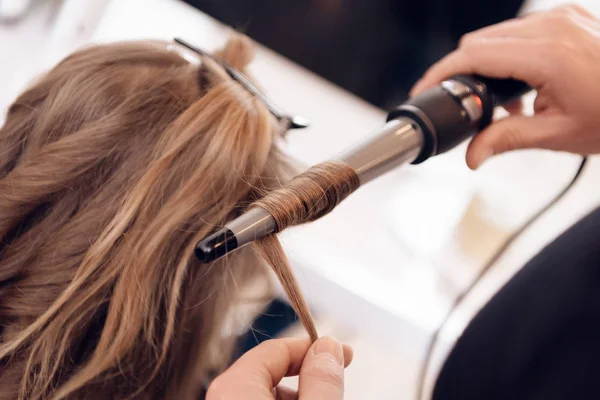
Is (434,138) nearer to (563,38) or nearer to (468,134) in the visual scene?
(468,134)

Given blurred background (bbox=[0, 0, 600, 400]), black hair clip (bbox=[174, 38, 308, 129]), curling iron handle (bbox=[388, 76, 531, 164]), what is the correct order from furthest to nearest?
blurred background (bbox=[0, 0, 600, 400]), black hair clip (bbox=[174, 38, 308, 129]), curling iron handle (bbox=[388, 76, 531, 164])

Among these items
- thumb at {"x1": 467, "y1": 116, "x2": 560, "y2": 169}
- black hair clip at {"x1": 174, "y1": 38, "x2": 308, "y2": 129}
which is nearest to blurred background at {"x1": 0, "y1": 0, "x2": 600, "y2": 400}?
black hair clip at {"x1": 174, "y1": 38, "x2": 308, "y2": 129}

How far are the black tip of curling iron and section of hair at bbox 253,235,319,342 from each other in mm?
42

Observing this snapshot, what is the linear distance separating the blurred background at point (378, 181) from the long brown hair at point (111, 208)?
25 centimetres

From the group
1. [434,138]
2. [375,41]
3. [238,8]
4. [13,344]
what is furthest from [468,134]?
[238,8]

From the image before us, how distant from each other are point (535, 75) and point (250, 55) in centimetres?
32

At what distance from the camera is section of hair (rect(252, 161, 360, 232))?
0.33 meters

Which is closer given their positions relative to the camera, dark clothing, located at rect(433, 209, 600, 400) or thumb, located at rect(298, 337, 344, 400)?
thumb, located at rect(298, 337, 344, 400)

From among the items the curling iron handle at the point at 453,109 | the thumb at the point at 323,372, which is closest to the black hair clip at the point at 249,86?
the curling iron handle at the point at 453,109

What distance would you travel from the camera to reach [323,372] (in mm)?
360

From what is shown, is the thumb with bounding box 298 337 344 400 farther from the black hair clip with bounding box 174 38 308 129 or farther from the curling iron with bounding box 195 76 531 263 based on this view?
the black hair clip with bounding box 174 38 308 129

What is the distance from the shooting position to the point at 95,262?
0.44 meters

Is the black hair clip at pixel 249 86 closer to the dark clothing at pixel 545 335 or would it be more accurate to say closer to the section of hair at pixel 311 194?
the section of hair at pixel 311 194

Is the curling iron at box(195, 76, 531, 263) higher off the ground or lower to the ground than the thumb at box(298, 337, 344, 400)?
higher
